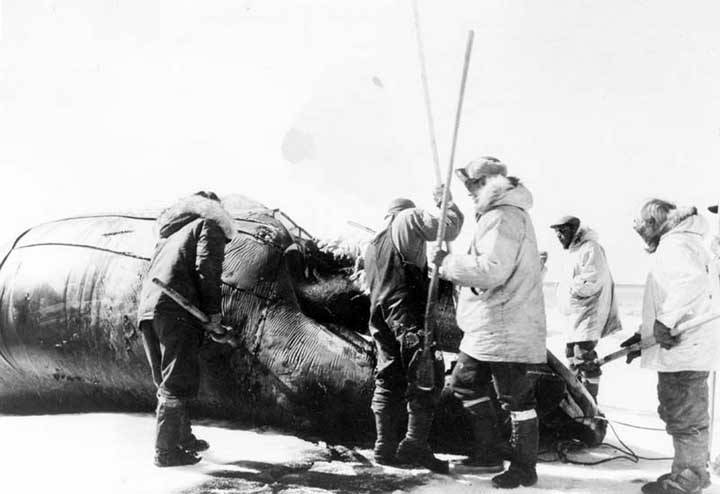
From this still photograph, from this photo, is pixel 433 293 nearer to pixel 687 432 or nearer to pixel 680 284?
pixel 680 284

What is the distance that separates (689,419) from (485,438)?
1133 mm

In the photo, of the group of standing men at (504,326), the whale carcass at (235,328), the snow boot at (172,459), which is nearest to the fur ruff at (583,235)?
the whale carcass at (235,328)

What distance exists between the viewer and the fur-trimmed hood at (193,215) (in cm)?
418

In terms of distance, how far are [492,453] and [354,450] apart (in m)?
0.92

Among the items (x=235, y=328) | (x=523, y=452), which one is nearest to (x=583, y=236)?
(x=523, y=452)

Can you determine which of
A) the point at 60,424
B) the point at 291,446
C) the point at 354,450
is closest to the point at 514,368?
the point at 354,450

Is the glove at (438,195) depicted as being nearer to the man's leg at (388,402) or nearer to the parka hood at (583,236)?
the man's leg at (388,402)

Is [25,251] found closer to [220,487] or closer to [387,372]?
[220,487]

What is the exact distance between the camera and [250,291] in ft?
15.3

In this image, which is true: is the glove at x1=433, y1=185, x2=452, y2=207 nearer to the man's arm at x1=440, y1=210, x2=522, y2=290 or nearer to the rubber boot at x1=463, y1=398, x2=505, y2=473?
the man's arm at x1=440, y1=210, x2=522, y2=290

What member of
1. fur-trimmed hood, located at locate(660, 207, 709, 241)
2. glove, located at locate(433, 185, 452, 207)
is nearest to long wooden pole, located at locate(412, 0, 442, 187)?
glove, located at locate(433, 185, 452, 207)

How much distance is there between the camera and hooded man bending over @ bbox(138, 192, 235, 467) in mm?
3855

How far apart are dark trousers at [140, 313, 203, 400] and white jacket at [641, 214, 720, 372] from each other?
2.79 m

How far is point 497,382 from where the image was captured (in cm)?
352
